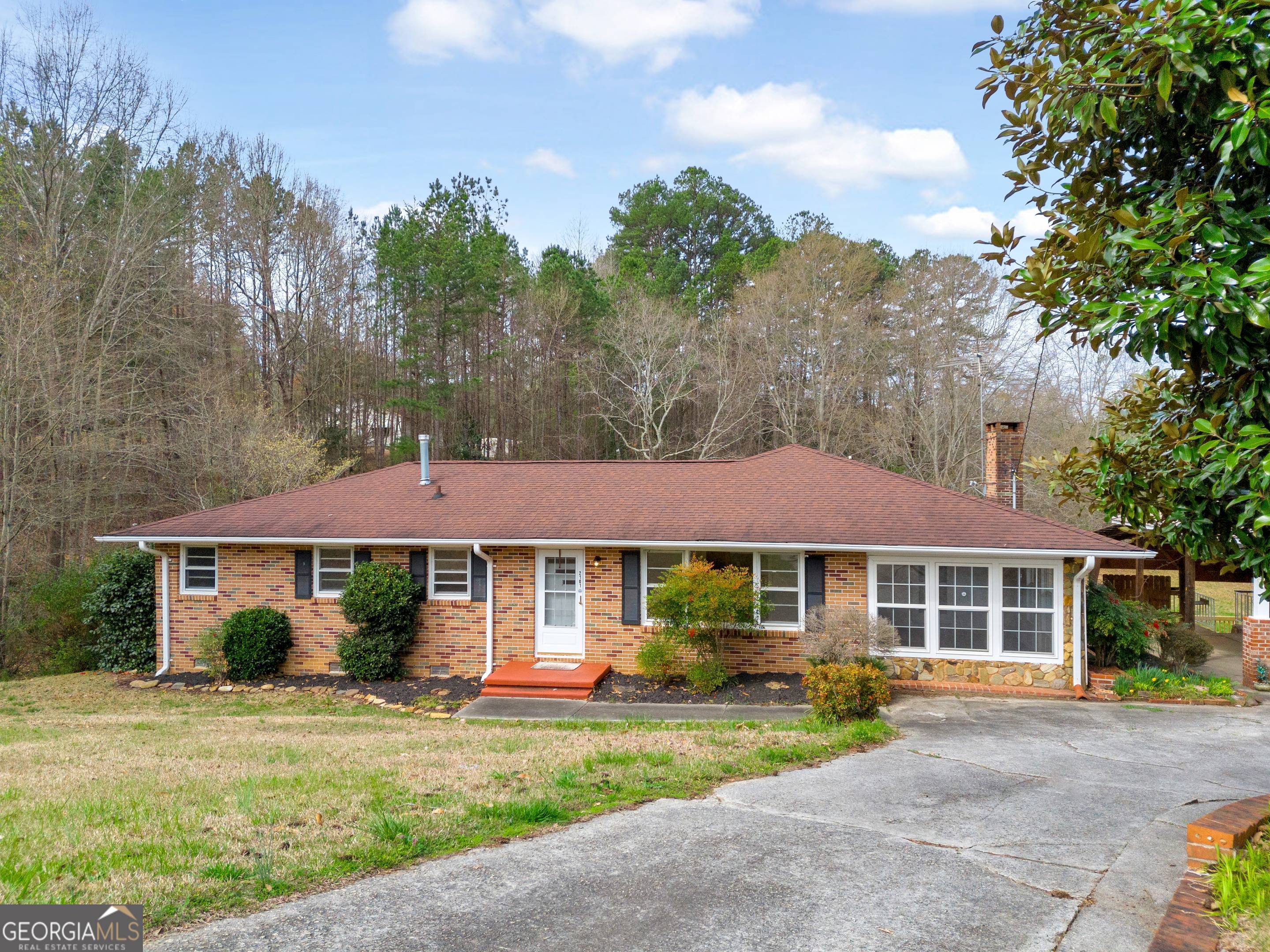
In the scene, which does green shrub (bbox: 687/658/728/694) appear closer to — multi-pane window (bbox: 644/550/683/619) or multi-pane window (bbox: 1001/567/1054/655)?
multi-pane window (bbox: 644/550/683/619)

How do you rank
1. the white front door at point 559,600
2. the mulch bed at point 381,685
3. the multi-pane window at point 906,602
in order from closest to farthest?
the multi-pane window at point 906,602 → the mulch bed at point 381,685 → the white front door at point 559,600

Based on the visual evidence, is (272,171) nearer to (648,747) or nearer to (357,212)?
(357,212)

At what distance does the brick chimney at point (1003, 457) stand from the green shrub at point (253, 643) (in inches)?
542

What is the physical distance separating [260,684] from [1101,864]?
13920 mm

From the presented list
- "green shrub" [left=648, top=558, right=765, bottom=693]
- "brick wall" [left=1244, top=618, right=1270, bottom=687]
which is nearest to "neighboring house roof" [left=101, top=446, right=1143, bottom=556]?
"green shrub" [left=648, top=558, right=765, bottom=693]

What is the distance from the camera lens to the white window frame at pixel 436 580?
1525 centimetres

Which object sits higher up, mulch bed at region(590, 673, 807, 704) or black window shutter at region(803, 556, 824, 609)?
black window shutter at region(803, 556, 824, 609)

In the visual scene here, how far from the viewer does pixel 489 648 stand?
15008mm

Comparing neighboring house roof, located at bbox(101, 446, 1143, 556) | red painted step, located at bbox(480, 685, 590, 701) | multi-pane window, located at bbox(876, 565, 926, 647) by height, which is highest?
neighboring house roof, located at bbox(101, 446, 1143, 556)

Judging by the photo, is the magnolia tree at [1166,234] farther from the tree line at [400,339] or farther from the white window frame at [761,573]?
the tree line at [400,339]

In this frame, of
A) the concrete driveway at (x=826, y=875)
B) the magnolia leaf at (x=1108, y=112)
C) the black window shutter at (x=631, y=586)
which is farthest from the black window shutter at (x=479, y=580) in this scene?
the magnolia leaf at (x=1108, y=112)

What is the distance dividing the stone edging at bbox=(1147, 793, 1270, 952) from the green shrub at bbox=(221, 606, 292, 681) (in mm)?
14312

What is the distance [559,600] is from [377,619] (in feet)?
10.6

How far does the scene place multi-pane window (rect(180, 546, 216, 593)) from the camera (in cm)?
1616
